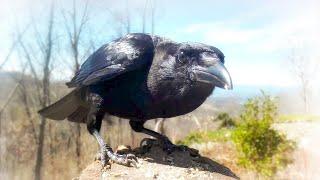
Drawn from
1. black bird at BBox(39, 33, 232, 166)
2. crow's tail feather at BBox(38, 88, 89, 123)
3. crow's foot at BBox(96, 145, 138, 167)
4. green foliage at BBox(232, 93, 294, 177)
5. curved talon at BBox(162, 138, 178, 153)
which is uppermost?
black bird at BBox(39, 33, 232, 166)

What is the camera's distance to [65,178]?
41.7ft

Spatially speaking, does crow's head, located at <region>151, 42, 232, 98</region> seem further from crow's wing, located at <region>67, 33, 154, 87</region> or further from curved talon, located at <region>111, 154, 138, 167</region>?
curved talon, located at <region>111, 154, 138, 167</region>

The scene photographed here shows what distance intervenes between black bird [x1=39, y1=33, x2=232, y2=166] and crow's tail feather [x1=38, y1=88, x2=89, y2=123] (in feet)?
0.39

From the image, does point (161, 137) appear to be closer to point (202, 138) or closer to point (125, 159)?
point (125, 159)

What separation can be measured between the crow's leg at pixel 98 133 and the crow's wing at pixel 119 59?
14 cm

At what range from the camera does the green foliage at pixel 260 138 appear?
472 inches

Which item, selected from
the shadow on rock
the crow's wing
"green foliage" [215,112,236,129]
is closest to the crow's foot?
the shadow on rock

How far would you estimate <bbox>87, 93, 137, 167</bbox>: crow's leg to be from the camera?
3457 millimetres

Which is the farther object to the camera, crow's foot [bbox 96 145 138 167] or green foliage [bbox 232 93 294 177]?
green foliage [bbox 232 93 294 177]

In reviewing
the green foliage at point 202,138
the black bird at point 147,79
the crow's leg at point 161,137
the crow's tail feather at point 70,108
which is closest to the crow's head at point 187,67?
the black bird at point 147,79

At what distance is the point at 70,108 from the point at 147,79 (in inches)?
33.0

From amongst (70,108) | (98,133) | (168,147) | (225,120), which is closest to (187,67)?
(168,147)

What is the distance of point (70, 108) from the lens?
13.4ft

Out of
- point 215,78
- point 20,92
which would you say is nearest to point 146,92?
point 215,78
